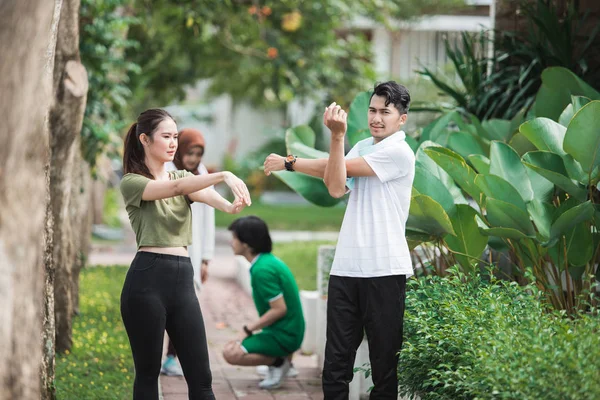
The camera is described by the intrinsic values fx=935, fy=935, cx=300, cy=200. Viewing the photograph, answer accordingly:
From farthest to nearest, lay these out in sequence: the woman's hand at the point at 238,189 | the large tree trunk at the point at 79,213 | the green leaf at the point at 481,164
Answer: the large tree trunk at the point at 79,213 → the green leaf at the point at 481,164 → the woman's hand at the point at 238,189

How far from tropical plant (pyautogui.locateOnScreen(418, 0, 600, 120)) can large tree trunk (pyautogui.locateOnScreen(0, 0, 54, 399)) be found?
13.9 ft

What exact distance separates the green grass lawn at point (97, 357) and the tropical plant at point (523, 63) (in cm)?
307

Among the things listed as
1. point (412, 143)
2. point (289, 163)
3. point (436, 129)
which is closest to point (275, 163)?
point (289, 163)

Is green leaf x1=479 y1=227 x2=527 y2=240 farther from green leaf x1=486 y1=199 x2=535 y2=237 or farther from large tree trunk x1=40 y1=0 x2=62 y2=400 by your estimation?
large tree trunk x1=40 y1=0 x2=62 y2=400

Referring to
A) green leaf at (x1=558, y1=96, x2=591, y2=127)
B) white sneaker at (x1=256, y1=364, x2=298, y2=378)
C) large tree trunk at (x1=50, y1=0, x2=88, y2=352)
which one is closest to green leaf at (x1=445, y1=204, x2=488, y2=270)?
green leaf at (x1=558, y1=96, x2=591, y2=127)

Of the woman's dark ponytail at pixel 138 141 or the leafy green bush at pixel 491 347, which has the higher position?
the woman's dark ponytail at pixel 138 141

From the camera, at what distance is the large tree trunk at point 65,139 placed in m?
6.50

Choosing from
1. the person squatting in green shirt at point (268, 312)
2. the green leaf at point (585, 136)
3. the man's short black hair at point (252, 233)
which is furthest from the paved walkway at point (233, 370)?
the green leaf at point (585, 136)

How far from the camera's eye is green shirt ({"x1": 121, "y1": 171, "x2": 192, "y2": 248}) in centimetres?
430

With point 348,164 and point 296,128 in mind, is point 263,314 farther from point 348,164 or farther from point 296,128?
point 348,164

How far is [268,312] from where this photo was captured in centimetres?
608

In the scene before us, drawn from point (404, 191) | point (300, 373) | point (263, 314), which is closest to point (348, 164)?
point (404, 191)

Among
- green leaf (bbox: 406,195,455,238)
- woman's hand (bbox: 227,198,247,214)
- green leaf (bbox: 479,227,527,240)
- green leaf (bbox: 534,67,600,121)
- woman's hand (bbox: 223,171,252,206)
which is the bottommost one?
green leaf (bbox: 479,227,527,240)

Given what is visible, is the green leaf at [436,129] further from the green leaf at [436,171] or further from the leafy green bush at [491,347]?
the leafy green bush at [491,347]
